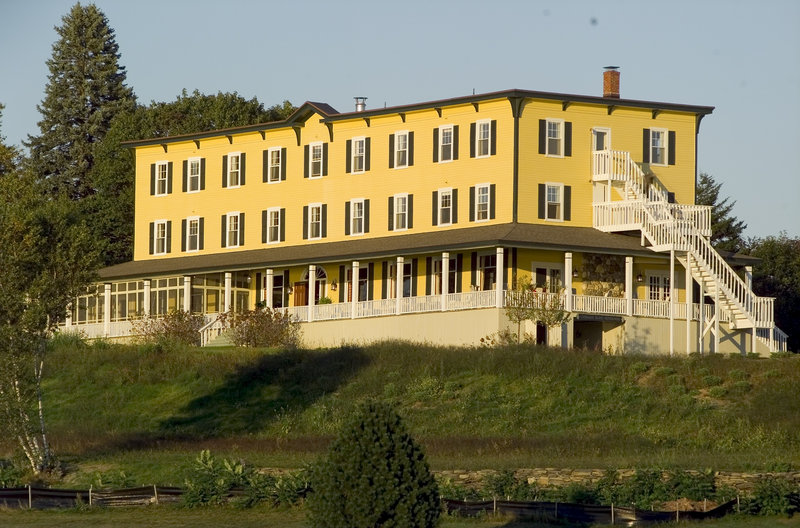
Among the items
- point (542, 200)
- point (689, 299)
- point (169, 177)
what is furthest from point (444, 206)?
point (169, 177)

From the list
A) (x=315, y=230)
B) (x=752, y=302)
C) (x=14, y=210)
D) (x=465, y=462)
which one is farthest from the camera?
(x=315, y=230)

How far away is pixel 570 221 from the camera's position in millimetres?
61000

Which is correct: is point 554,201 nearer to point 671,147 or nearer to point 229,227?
point 671,147

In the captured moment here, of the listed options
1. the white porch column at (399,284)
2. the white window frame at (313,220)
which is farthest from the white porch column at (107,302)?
the white porch column at (399,284)

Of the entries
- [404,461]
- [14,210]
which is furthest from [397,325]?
[404,461]

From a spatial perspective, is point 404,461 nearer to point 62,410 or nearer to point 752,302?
point 62,410

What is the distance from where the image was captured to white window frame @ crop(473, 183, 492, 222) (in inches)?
2403

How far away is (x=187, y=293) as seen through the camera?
65.8 m

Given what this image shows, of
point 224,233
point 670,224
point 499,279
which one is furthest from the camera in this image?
point 224,233

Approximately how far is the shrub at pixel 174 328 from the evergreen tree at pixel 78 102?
27.0 metres

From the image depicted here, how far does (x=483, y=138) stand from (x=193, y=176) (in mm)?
15006

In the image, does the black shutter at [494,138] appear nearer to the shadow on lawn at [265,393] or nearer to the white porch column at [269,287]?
the white porch column at [269,287]

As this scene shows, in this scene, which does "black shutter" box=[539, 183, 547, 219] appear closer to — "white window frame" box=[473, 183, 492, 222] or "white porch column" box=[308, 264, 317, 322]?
"white window frame" box=[473, 183, 492, 222]

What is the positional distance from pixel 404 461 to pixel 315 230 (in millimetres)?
41728
